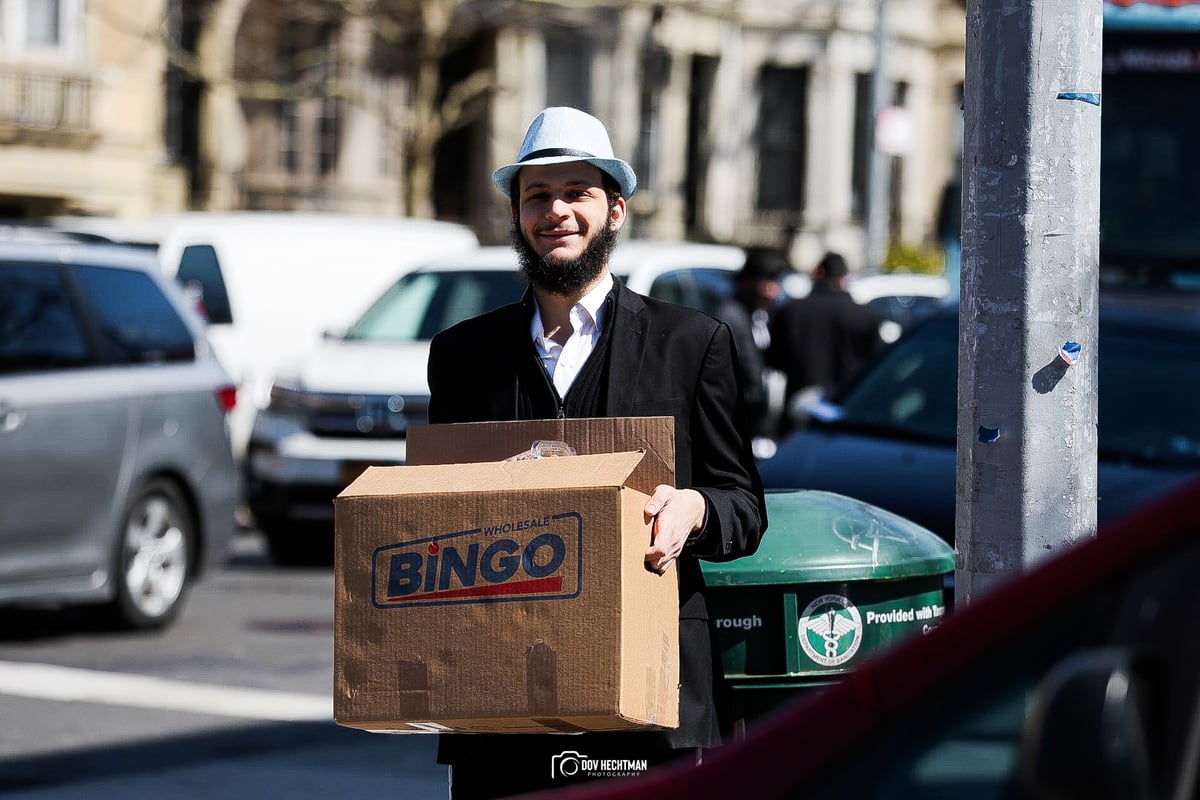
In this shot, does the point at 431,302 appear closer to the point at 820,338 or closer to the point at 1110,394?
the point at 820,338

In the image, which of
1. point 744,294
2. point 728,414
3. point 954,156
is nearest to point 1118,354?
point 728,414

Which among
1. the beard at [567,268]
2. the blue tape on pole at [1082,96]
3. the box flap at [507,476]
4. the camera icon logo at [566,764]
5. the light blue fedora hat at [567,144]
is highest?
the blue tape on pole at [1082,96]

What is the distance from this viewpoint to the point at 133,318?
10148 millimetres

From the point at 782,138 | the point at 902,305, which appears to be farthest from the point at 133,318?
the point at 782,138

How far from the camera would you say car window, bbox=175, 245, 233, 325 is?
16.0 meters

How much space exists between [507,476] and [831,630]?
99cm

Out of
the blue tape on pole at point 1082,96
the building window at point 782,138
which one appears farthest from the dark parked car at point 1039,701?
the building window at point 782,138

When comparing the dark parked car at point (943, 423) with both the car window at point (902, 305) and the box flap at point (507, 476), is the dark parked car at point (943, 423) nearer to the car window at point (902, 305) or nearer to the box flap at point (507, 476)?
the box flap at point (507, 476)

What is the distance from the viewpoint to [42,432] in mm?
9266

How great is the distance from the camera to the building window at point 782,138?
130ft

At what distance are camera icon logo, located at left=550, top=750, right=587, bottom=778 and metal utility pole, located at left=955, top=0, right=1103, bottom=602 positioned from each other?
0.87 m

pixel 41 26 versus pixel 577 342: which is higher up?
pixel 41 26

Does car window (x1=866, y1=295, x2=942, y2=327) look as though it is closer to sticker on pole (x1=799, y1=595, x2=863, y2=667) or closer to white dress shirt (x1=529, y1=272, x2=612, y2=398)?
sticker on pole (x1=799, y1=595, x2=863, y2=667)

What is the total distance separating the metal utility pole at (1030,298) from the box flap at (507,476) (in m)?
→ 0.86
